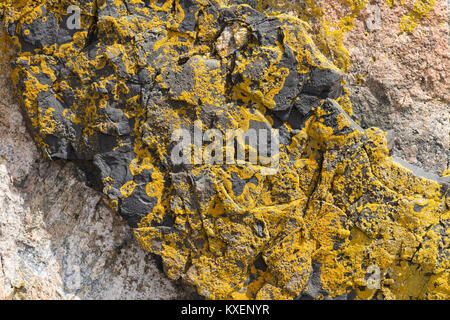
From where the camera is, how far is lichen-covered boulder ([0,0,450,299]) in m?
1.47

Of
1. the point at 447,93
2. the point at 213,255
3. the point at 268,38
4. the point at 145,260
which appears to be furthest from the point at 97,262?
the point at 447,93

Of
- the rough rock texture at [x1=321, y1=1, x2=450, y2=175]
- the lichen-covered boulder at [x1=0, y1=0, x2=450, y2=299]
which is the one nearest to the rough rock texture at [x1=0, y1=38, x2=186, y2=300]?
the lichen-covered boulder at [x1=0, y1=0, x2=450, y2=299]

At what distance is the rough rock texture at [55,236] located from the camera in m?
1.69

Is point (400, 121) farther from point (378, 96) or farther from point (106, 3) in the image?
point (106, 3)

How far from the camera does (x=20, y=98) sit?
1636 millimetres

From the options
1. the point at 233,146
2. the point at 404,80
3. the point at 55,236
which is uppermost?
the point at 404,80

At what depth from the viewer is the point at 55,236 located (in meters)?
1.73

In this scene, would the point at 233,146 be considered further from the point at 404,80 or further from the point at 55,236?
the point at 55,236

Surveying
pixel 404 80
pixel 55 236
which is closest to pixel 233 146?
pixel 404 80

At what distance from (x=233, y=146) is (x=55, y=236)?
0.91m

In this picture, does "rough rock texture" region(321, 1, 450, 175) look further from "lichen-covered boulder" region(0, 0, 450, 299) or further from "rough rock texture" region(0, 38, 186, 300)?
"rough rock texture" region(0, 38, 186, 300)

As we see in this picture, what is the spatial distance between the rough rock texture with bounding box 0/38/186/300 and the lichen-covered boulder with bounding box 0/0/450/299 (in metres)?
0.21

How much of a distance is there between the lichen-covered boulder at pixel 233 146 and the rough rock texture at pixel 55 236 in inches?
8.4

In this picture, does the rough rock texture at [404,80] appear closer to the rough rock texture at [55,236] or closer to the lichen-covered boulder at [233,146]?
the lichen-covered boulder at [233,146]
